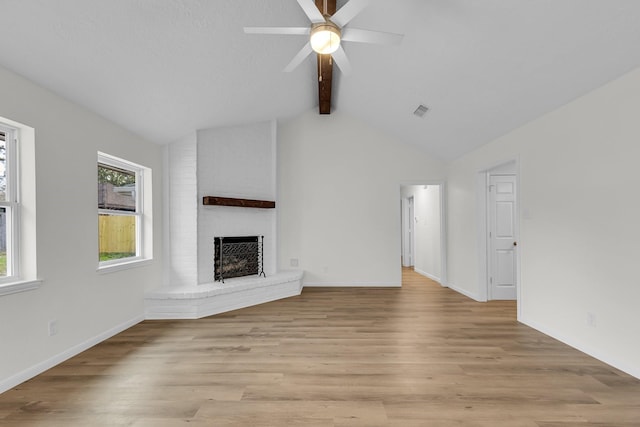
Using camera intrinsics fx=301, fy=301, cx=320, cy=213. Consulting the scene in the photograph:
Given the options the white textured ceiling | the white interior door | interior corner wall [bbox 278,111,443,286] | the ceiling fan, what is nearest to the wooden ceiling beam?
the white textured ceiling

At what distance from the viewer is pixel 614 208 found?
2.45m

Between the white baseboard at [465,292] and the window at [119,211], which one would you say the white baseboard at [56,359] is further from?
the white baseboard at [465,292]

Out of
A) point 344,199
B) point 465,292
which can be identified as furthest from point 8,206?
point 465,292

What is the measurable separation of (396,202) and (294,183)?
194 cm

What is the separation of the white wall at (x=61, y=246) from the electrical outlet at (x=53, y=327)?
0.04m

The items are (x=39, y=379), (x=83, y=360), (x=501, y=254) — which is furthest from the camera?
(x=501, y=254)

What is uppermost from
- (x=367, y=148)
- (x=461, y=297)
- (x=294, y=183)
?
(x=367, y=148)

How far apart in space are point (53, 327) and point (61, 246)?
26.2 inches

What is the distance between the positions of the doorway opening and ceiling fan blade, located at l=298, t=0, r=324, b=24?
406 cm

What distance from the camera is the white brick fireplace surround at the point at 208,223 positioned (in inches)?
152

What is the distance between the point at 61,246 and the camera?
2.59 metres

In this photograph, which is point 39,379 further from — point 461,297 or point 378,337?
point 461,297

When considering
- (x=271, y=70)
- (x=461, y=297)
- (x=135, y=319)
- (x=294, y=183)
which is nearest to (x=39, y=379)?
(x=135, y=319)

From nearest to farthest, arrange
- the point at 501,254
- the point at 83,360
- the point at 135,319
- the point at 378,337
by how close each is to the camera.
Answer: the point at 83,360, the point at 378,337, the point at 135,319, the point at 501,254
